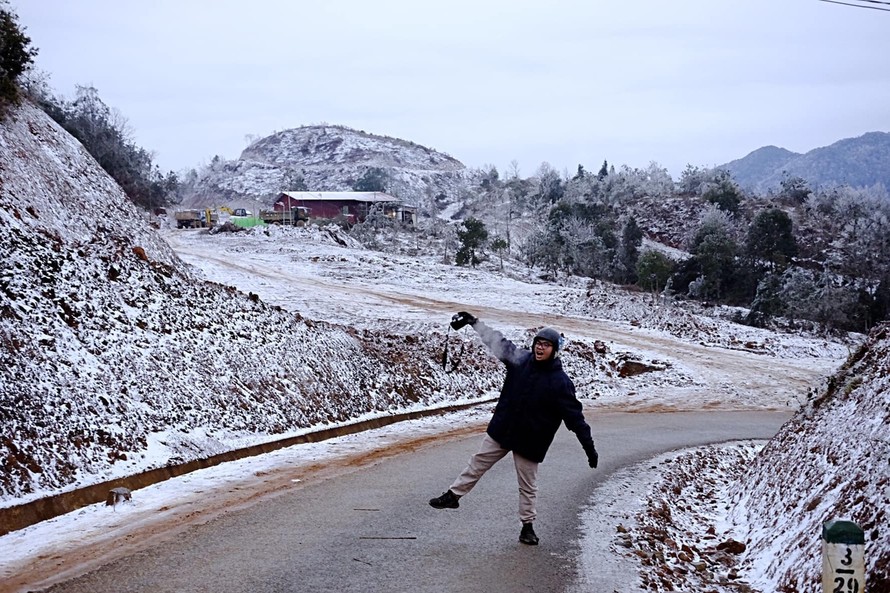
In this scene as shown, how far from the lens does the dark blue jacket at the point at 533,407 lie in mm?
7559

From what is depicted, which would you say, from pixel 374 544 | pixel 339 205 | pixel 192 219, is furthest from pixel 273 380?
pixel 339 205

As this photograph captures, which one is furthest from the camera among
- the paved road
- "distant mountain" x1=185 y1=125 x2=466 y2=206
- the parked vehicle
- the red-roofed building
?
"distant mountain" x1=185 y1=125 x2=466 y2=206

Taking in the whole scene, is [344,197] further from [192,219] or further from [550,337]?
[550,337]

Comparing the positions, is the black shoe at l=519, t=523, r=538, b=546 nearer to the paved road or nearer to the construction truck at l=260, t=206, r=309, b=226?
the paved road

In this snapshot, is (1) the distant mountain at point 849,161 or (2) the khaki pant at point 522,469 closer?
(2) the khaki pant at point 522,469

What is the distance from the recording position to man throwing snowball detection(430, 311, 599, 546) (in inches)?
297

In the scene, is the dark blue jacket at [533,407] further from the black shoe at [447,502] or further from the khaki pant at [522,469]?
the black shoe at [447,502]

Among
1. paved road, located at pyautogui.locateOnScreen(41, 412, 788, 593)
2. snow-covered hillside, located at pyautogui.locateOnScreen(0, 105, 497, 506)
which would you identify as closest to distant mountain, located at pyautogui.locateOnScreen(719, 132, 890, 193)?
snow-covered hillside, located at pyautogui.locateOnScreen(0, 105, 497, 506)

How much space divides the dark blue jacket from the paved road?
985mm

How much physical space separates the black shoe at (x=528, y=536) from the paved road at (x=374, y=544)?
0.26ft

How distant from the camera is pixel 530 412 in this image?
762cm

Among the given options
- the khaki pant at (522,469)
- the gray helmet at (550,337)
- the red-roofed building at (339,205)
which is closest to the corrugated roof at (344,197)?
the red-roofed building at (339,205)

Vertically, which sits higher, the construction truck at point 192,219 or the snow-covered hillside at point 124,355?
the construction truck at point 192,219

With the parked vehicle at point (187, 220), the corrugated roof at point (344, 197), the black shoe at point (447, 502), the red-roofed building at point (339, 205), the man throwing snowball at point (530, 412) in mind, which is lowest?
the black shoe at point (447, 502)
